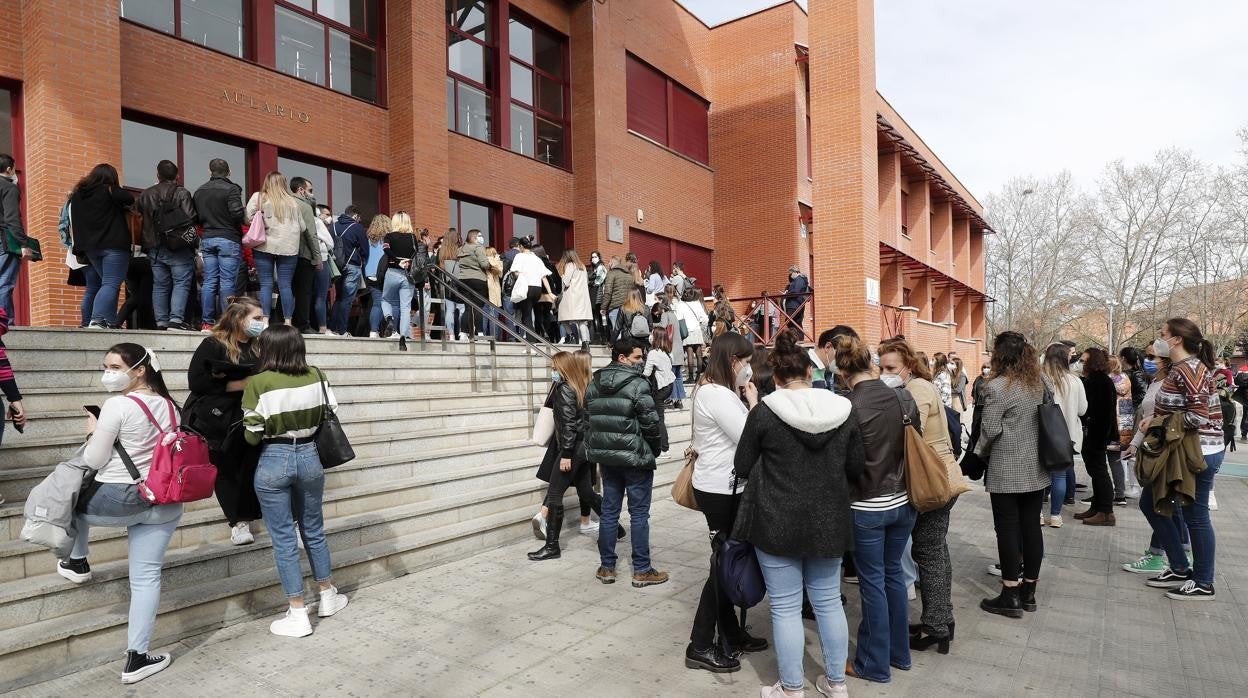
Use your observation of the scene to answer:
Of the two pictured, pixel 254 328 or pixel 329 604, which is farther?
pixel 254 328

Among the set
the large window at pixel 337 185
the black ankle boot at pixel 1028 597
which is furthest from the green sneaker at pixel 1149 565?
the large window at pixel 337 185

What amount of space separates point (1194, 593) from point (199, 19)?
46.7ft

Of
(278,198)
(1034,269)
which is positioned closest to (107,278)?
(278,198)

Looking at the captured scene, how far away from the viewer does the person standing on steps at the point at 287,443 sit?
415 cm

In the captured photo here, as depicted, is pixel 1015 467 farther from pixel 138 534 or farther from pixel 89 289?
pixel 89 289

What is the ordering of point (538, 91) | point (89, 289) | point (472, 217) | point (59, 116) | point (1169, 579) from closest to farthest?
point (1169, 579)
point (89, 289)
point (59, 116)
point (472, 217)
point (538, 91)

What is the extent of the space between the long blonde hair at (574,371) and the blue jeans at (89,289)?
16.6 ft

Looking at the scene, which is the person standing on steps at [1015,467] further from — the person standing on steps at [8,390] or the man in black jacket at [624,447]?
the person standing on steps at [8,390]

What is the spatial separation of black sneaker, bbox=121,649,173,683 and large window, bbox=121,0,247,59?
1032cm

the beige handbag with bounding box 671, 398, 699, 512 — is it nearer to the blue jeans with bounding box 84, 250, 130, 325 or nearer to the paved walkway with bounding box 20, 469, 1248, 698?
the paved walkway with bounding box 20, 469, 1248, 698

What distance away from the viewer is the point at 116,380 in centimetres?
363

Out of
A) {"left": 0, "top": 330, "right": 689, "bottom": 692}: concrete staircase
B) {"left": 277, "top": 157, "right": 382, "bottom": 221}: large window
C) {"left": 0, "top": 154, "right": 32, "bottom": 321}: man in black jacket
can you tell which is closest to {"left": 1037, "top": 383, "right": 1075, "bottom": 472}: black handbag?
{"left": 0, "top": 330, "right": 689, "bottom": 692}: concrete staircase

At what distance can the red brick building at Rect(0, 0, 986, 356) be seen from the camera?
932 cm

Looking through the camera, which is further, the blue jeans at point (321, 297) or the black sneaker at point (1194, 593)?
the blue jeans at point (321, 297)
